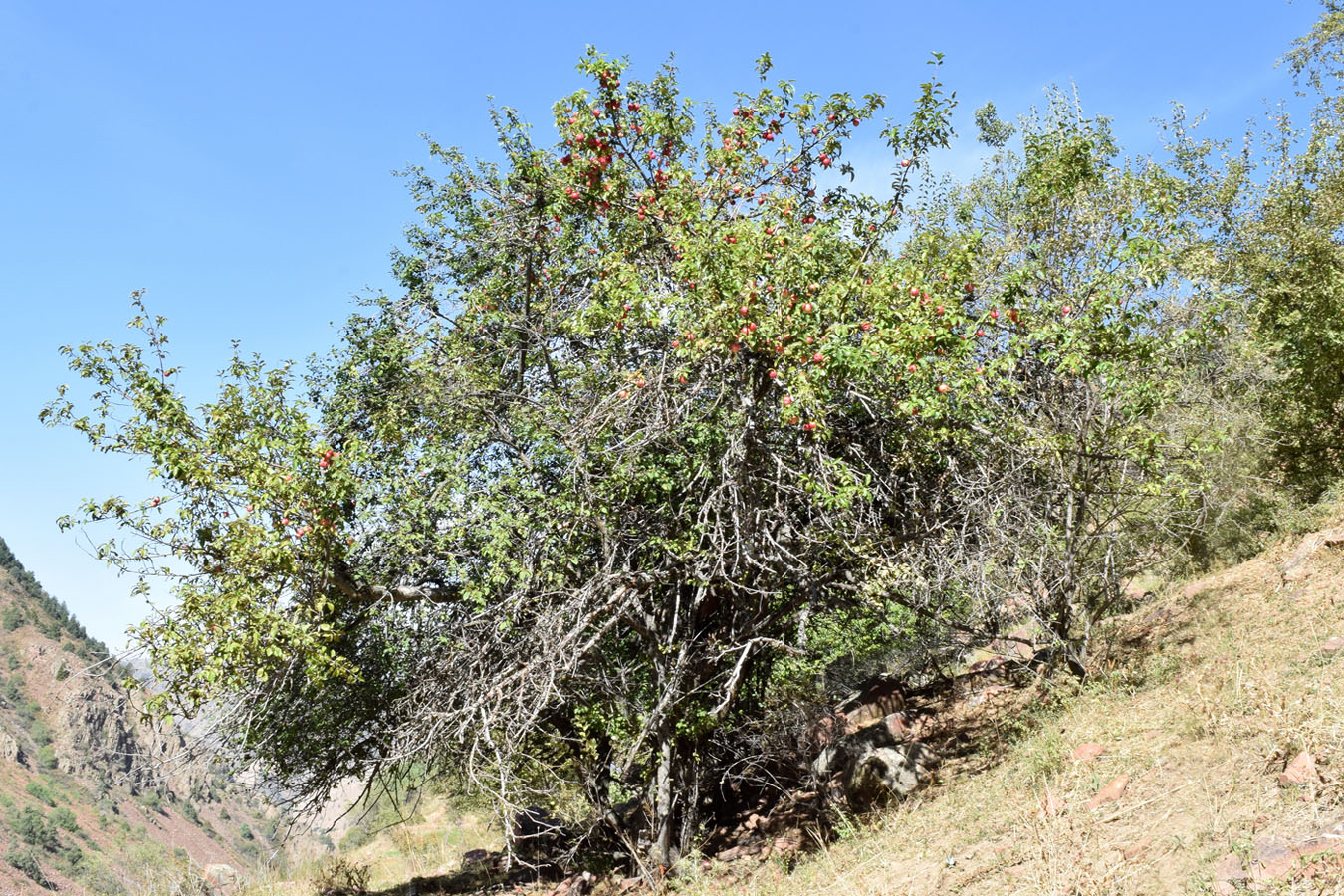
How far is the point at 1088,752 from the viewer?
726 cm

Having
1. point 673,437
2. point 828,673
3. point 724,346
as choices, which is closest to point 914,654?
point 828,673

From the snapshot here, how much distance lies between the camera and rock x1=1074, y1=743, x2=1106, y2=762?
714 centimetres

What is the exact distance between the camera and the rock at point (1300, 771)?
192 inches

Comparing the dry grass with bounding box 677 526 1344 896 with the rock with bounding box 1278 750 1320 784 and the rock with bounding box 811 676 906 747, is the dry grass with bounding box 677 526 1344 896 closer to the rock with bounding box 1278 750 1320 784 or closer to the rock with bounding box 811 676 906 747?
the rock with bounding box 1278 750 1320 784

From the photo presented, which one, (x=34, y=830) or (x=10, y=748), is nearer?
(x=34, y=830)

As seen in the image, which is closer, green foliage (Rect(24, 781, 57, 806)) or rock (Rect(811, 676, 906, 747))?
rock (Rect(811, 676, 906, 747))

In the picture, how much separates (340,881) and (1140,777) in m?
10.3

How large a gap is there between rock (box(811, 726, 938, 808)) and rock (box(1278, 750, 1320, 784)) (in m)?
4.19

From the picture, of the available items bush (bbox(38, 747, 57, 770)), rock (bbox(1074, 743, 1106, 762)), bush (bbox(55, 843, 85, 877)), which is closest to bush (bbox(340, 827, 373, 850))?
rock (bbox(1074, 743, 1106, 762))

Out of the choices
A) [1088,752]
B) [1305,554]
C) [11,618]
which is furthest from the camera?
[11,618]

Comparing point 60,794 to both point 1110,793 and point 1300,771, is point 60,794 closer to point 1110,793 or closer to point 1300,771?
point 1110,793

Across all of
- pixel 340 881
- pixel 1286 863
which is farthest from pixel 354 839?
pixel 1286 863

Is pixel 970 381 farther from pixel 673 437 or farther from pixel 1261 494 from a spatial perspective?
pixel 1261 494

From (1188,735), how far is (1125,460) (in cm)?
304
